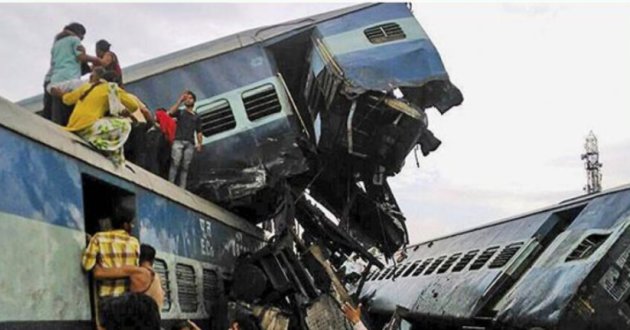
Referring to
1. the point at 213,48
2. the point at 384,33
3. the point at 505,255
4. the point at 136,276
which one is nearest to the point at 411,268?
the point at 384,33

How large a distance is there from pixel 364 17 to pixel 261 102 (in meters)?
2.08

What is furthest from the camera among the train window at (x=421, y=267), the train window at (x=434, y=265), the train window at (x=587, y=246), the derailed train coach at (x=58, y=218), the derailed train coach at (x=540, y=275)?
the train window at (x=421, y=267)

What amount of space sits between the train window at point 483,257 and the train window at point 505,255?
0.48 m

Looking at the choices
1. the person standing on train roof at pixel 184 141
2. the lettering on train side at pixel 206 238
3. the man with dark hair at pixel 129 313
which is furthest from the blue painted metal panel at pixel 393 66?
the man with dark hair at pixel 129 313

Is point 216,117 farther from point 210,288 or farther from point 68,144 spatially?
point 68,144

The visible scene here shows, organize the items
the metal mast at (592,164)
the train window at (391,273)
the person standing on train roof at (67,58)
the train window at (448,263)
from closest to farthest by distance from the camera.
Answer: the person standing on train roof at (67,58) → the train window at (448,263) → the train window at (391,273) → the metal mast at (592,164)

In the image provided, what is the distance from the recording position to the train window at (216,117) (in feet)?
35.1

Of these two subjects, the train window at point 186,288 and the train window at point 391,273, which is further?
the train window at point 391,273

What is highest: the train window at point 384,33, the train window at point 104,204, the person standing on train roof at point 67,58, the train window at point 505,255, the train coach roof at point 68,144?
the train window at point 384,33

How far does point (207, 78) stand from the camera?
10852 mm

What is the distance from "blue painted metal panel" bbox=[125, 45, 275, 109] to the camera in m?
10.7

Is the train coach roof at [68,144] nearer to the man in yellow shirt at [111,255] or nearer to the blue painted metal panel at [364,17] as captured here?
the man in yellow shirt at [111,255]

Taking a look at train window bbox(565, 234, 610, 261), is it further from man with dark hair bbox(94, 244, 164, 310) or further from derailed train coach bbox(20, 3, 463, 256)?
man with dark hair bbox(94, 244, 164, 310)

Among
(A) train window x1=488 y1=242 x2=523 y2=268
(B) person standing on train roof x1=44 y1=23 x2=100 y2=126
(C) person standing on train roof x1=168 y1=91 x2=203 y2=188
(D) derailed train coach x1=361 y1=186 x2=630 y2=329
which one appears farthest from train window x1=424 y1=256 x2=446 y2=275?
(B) person standing on train roof x1=44 y1=23 x2=100 y2=126
